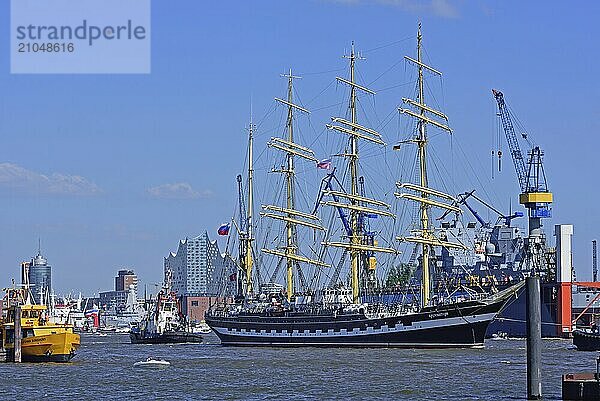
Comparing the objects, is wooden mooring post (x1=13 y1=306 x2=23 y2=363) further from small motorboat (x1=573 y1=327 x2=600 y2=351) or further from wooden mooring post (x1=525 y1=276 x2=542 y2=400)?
small motorboat (x1=573 y1=327 x2=600 y2=351)

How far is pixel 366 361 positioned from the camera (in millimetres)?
106250

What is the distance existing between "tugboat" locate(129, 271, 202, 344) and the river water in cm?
5184

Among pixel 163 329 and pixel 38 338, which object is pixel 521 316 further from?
pixel 38 338

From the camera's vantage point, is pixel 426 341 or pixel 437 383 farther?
pixel 426 341

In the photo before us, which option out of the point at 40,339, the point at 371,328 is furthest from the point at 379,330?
the point at 40,339

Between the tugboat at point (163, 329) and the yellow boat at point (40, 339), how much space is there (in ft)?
236

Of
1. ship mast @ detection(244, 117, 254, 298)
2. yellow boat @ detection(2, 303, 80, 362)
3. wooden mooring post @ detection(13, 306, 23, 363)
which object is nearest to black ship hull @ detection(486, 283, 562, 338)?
ship mast @ detection(244, 117, 254, 298)

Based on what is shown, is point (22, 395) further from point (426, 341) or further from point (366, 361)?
point (426, 341)

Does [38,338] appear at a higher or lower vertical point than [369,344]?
higher

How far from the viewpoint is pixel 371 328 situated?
135m

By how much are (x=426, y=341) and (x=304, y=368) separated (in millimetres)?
33512

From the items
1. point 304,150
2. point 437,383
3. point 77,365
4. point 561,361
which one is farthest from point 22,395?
point 304,150

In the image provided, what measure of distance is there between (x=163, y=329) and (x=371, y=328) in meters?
47.7

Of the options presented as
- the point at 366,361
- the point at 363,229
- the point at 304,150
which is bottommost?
the point at 366,361
